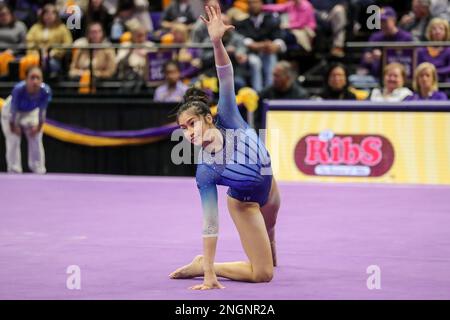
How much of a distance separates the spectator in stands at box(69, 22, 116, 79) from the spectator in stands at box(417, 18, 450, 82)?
4.34 metres

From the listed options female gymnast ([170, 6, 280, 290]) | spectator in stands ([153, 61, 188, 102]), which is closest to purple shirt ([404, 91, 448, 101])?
spectator in stands ([153, 61, 188, 102])

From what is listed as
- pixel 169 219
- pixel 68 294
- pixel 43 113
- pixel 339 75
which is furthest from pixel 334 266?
pixel 43 113

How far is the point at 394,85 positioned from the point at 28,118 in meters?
4.61

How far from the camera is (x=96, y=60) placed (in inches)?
565

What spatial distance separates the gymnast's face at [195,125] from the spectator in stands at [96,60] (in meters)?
8.46

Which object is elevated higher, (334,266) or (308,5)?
(308,5)

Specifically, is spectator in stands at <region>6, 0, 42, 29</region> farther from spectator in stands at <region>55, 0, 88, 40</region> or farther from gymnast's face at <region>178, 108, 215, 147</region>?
gymnast's face at <region>178, 108, 215, 147</region>

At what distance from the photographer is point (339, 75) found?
1217 centimetres

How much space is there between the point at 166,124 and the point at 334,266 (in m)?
6.41

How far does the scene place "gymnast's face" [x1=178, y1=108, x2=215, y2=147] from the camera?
5.73 m

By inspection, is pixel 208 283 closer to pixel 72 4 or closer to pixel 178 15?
pixel 178 15

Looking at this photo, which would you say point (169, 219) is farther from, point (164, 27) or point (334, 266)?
point (164, 27)

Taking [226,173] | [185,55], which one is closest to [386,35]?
[185,55]

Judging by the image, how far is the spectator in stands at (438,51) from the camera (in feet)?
41.6
